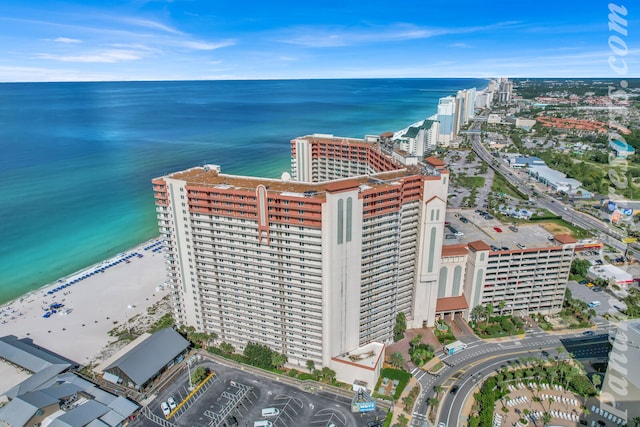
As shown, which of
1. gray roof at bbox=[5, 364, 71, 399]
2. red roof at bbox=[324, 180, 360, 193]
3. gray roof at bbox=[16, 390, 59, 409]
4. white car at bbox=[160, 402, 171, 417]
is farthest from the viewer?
gray roof at bbox=[5, 364, 71, 399]

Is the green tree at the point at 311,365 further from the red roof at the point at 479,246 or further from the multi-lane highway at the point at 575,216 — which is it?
the multi-lane highway at the point at 575,216

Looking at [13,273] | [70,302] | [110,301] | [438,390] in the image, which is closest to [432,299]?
[438,390]

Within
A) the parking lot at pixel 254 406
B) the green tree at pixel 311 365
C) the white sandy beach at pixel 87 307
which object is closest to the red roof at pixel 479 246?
the parking lot at pixel 254 406

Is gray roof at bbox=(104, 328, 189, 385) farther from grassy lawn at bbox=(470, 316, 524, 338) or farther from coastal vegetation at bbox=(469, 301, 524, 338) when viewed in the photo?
grassy lawn at bbox=(470, 316, 524, 338)

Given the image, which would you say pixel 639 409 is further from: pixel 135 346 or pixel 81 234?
pixel 81 234

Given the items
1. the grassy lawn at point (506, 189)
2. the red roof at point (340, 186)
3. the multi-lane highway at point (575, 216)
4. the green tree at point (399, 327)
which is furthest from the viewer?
the grassy lawn at point (506, 189)

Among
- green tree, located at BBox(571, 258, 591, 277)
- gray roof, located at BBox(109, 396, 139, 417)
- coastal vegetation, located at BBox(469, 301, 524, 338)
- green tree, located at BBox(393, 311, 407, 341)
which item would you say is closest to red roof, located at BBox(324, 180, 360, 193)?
green tree, located at BBox(393, 311, 407, 341)
